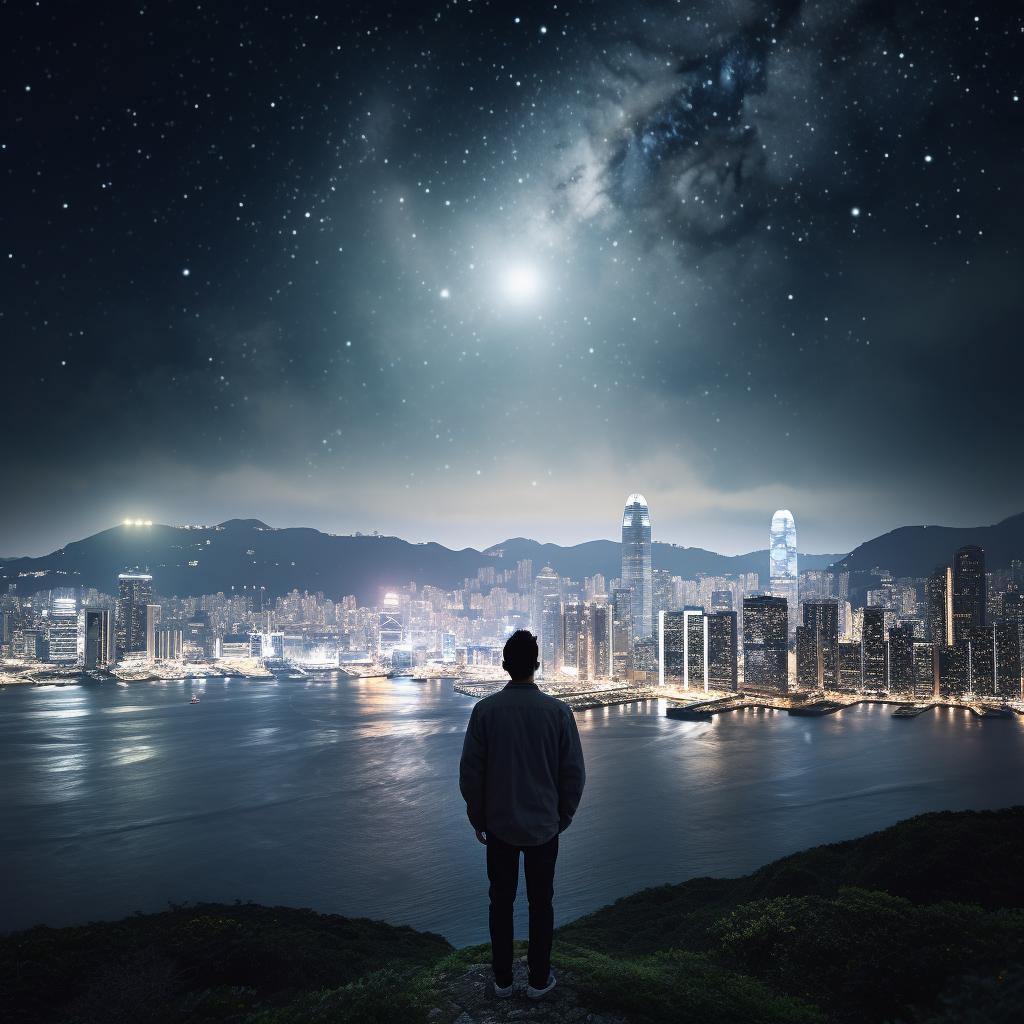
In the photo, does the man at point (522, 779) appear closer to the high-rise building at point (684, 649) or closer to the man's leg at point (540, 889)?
the man's leg at point (540, 889)

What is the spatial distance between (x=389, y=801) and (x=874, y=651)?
3954cm

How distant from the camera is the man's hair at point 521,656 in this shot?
2072 mm

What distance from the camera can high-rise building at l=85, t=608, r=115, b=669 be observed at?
186ft

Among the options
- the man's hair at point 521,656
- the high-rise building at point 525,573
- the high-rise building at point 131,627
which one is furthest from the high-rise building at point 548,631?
the high-rise building at point 131,627

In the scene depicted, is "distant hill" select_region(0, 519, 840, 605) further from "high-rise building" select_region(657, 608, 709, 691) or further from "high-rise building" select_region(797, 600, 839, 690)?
"high-rise building" select_region(797, 600, 839, 690)

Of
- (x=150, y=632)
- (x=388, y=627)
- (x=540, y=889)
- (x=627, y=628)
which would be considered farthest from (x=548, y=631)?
(x=540, y=889)

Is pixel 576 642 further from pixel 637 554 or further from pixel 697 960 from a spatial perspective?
pixel 697 960

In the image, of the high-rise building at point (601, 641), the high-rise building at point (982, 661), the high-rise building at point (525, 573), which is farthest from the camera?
the high-rise building at point (525, 573)

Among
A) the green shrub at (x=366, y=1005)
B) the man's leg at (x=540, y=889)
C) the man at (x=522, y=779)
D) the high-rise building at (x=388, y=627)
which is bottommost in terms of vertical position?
the high-rise building at (x=388, y=627)

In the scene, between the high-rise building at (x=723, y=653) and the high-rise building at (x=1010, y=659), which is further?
the high-rise building at (x=723, y=653)

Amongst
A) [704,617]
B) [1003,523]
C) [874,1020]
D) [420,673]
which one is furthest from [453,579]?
[874,1020]

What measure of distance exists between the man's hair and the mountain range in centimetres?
9469

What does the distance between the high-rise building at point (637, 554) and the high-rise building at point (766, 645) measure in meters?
41.2

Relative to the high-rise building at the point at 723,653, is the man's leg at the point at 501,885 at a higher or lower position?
higher
